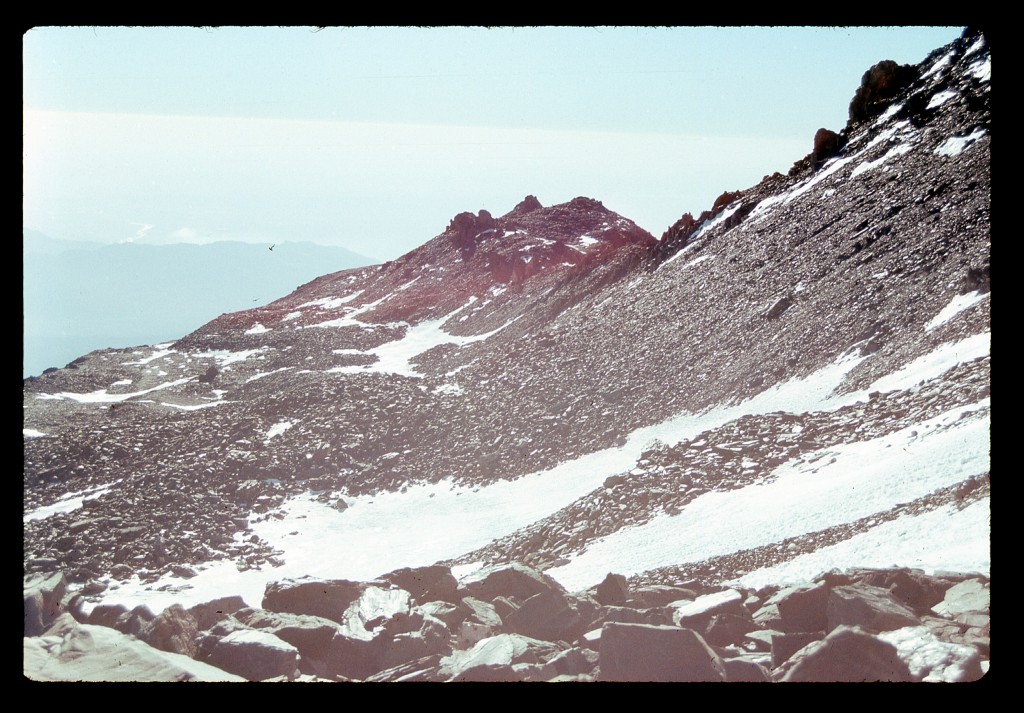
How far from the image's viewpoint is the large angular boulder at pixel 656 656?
7.90 m

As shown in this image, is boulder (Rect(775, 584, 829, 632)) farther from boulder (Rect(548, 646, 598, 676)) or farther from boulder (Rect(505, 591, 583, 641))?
boulder (Rect(505, 591, 583, 641))

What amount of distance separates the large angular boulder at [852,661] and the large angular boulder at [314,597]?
7575 mm

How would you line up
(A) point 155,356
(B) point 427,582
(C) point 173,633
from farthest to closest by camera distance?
(A) point 155,356 < (B) point 427,582 < (C) point 173,633

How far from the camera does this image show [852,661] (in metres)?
7.14

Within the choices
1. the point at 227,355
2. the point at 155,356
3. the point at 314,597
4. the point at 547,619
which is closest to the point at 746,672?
the point at 547,619

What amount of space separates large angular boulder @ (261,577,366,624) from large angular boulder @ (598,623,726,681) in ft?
19.0

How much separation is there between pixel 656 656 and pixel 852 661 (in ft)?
6.21

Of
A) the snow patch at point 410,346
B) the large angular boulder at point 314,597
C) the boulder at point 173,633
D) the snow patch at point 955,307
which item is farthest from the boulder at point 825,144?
the boulder at point 173,633

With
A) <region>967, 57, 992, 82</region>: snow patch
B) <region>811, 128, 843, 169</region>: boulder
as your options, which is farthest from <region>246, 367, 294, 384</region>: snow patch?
<region>967, 57, 992, 82</region>: snow patch

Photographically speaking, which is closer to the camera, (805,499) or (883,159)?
→ (805,499)

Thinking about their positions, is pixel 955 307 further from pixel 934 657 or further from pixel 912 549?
pixel 934 657

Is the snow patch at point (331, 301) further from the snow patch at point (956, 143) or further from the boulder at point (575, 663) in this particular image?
the boulder at point (575, 663)
